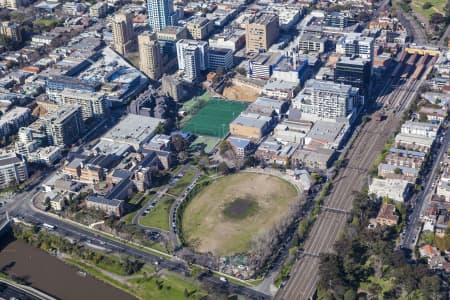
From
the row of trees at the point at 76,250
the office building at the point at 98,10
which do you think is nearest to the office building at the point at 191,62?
the office building at the point at 98,10

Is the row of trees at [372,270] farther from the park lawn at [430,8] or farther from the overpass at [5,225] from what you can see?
the park lawn at [430,8]

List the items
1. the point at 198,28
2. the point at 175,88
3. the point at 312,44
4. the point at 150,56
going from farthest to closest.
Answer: the point at 198,28, the point at 312,44, the point at 150,56, the point at 175,88

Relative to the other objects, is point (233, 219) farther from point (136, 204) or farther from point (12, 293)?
point (12, 293)

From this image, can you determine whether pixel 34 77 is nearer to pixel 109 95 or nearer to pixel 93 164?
pixel 109 95

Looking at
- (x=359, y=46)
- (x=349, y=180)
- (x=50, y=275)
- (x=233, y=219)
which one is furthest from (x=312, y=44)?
(x=50, y=275)

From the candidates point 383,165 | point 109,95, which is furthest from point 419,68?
point 109,95

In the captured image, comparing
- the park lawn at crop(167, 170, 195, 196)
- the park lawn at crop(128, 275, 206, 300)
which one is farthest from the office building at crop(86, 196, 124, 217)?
the park lawn at crop(128, 275, 206, 300)
